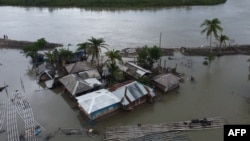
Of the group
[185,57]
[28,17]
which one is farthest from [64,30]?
[185,57]

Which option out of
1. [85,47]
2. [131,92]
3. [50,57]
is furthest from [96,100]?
[50,57]

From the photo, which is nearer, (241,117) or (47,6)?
(241,117)

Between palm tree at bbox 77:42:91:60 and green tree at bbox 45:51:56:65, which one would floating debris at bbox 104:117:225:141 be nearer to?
palm tree at bbox 77:42:91:60

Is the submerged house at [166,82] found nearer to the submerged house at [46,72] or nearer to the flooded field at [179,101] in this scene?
the flooded field at [179,101]

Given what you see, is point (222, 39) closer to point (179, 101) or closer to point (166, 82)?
point (166, 82)

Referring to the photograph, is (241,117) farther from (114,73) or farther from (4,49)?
(4,49)
